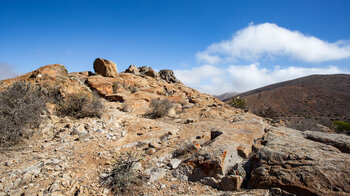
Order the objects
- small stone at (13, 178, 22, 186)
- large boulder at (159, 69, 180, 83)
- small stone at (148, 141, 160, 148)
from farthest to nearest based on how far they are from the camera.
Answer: large boulder at (159, 69, 180, 83)
small stone at (148, 141, 160, 148)
small stone at (13, 178, 22, 186)

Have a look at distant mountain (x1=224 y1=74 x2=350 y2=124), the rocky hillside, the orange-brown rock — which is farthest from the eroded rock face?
distant mountain (x1=224 y1=74 x2=350 y2=124)

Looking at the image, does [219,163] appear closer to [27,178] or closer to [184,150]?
[184,150]

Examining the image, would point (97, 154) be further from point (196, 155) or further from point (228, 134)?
point (228, 134)

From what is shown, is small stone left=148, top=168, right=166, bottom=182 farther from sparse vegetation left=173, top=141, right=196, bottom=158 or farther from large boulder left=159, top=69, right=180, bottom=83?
large boulder left=159, top=69, right=180, bottom=83

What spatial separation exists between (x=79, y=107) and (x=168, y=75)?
1714cm

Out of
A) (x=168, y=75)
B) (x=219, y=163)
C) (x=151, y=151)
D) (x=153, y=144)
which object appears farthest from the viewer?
(x=168, y=75)

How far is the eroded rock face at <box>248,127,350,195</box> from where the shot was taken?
231cm

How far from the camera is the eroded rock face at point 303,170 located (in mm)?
2314

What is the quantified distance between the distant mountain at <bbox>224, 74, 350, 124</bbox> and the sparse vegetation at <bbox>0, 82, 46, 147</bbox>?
3509cm

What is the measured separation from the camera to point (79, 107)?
20.1 feet

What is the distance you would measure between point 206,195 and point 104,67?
14.9m

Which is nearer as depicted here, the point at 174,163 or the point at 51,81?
the point at 174,163

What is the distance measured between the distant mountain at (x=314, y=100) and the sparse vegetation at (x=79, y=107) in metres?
33.4

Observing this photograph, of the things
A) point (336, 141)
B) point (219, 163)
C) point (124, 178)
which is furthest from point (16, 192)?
point (336, 141)
